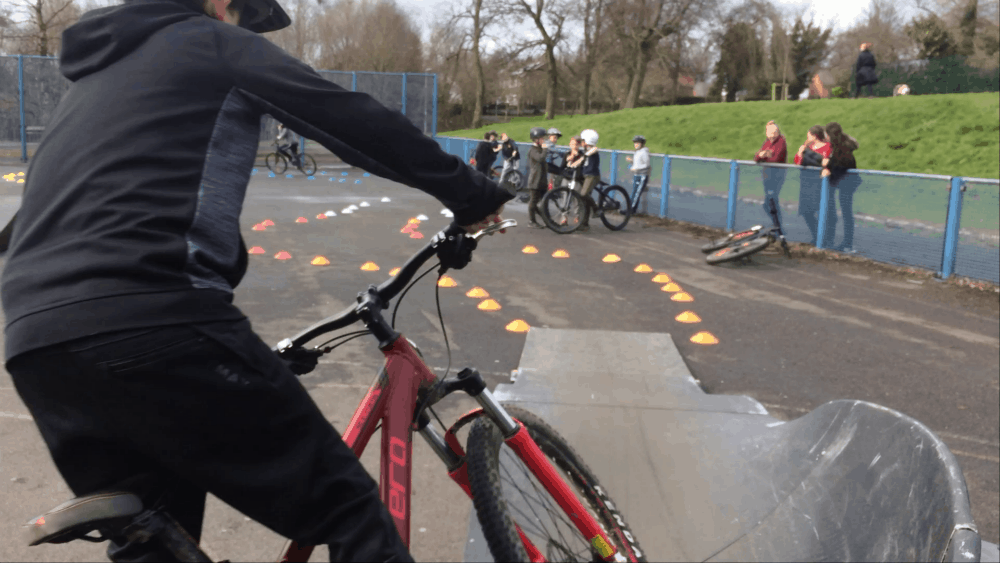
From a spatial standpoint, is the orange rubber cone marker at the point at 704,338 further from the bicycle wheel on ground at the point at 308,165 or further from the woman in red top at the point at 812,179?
the bicycle wheel on ground at the point at 308,165

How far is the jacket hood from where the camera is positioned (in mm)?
1642

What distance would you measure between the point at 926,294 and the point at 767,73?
150 feet

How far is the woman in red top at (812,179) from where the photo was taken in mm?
12195

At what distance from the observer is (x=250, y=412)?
1650mm

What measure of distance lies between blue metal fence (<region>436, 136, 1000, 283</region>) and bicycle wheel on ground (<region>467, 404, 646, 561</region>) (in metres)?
8.51

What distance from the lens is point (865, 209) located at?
11469 millimetres

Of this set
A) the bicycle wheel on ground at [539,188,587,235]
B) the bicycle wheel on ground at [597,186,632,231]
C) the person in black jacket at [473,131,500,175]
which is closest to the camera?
the bicycle wheel on ground at [539,188,587,235]

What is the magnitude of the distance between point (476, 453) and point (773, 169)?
11.6 meters

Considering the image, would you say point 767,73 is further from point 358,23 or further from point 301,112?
point 301,112

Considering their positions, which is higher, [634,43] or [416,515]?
[634,43]

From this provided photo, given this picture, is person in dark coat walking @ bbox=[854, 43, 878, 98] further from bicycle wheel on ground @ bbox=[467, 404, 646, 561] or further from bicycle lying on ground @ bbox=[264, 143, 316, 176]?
bicycle wheel on ground @ bbox=[467, 404, 646, 561]

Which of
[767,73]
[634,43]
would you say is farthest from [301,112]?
[767,73]

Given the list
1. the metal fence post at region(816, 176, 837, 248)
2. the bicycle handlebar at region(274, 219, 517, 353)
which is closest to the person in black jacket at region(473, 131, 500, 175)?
the metal fence post at region(816, 176, 837, 248)

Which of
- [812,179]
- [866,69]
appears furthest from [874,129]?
[812,179]
